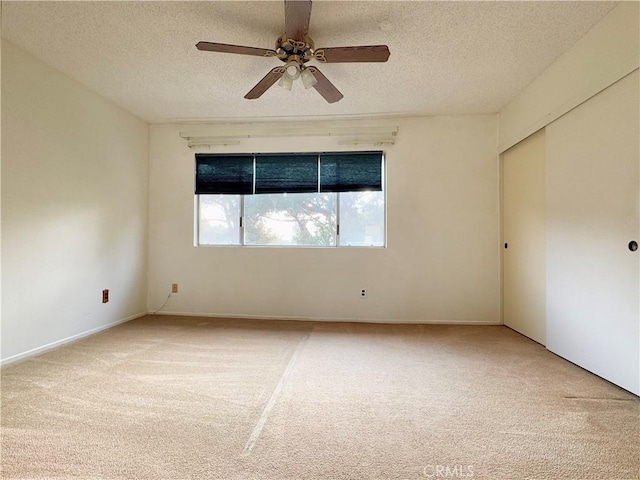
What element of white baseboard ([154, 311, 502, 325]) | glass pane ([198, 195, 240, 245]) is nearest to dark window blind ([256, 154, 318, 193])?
glass pane ([198, 195, 240, 245])

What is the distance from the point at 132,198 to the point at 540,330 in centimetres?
467

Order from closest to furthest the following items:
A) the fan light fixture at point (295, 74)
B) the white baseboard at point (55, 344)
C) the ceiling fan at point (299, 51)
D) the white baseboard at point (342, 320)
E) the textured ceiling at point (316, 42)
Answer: the ceiling fan at point (299, 51), the textured ceiling at point (316, 42), the fan light fixture at point (295, 74), the white baseboard at point (55, 344), the white baseboard at point (342, 320)

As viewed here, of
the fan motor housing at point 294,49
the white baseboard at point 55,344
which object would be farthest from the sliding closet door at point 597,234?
the white baseboard at point 55,344

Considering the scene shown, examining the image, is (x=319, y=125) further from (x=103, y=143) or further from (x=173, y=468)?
(x=173, y=468)

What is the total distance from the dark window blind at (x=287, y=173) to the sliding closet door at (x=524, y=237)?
87.9 inches

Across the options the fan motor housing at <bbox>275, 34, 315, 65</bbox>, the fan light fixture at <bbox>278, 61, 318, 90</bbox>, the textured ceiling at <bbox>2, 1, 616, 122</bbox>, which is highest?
the textured ceiling at <bbox>2, 1, 616, 122</bbox>

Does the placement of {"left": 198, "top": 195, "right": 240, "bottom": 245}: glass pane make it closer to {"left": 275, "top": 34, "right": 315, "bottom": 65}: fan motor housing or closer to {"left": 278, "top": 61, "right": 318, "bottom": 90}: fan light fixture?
{"left": 278, "top": 61, "right": 318, "bottom": 90}: fan light fixture

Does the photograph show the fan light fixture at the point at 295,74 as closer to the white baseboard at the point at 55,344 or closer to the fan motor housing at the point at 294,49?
the fan motor housing at the point at 294,49

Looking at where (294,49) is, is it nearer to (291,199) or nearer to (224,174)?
(291,199)

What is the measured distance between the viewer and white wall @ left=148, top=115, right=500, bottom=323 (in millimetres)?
3428

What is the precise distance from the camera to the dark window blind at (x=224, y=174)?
3.73 meters

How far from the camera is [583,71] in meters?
2.14

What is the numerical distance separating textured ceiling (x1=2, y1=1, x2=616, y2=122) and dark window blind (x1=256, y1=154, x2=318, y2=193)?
68 cm

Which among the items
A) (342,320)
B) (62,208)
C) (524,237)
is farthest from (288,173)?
(524,237)
